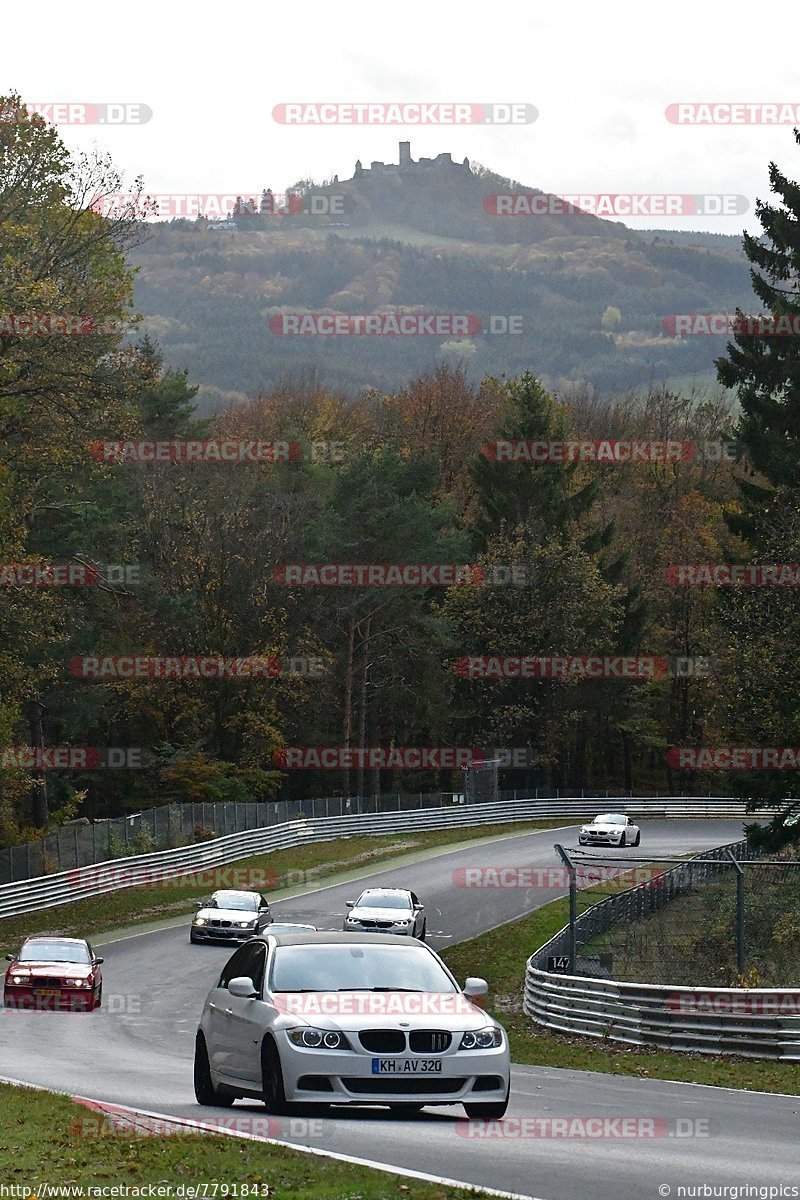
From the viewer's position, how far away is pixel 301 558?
243 feet

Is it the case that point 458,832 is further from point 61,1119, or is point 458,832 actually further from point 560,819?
point 61,1119

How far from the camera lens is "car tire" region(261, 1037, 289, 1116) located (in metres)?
11.8

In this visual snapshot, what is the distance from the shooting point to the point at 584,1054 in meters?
22.5

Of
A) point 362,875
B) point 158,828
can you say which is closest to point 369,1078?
point 362,875

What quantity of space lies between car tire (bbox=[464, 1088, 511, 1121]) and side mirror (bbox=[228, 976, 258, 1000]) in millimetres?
1889

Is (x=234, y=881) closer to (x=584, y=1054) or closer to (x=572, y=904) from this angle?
(x=572, y=904)

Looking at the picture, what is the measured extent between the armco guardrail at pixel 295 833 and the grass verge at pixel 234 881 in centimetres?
32

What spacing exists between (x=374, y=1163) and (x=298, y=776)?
70794 millimetres

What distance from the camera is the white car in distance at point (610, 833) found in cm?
5769

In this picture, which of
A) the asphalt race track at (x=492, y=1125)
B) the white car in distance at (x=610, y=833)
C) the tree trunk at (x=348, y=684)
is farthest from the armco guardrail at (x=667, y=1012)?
the tree trunk at (x=348, y=684)

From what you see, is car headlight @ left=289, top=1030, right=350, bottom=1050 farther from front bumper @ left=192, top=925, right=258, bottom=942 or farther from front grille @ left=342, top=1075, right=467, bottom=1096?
front bumper @ left=192, top=925, right=258, bottom=942

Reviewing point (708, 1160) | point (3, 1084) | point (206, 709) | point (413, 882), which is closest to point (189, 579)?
point (206, 709)

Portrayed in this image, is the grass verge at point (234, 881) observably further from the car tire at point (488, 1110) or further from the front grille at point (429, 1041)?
the front grille at point (429, 1041)
